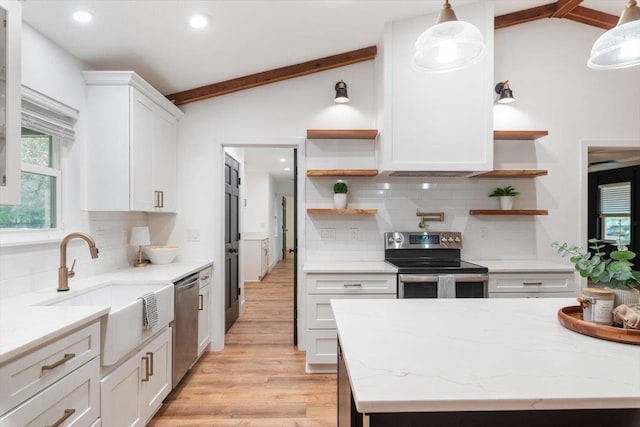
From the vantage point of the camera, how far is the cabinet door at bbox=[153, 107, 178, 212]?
3.00 m

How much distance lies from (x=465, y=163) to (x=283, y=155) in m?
3.83

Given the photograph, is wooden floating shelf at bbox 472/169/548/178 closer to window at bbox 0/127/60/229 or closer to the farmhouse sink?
the farmhouse sink

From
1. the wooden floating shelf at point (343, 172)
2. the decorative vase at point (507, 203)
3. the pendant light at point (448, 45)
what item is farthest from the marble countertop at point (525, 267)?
the pendant light at point (448, 45)

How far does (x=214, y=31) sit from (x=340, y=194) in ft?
5.53

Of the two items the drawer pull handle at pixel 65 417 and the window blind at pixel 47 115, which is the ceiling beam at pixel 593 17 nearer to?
the window blind at pixel 47 115

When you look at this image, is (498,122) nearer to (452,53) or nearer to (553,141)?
(553,141)

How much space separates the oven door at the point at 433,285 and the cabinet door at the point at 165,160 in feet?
7.20

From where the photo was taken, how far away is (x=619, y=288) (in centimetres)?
129

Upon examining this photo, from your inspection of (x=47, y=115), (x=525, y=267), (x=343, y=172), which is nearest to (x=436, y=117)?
(x=343, y=172)

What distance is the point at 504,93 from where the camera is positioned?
3.28 m

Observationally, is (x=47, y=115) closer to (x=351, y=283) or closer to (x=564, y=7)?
(x=351, y=283)

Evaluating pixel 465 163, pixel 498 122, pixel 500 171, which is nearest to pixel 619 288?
pixel 465 163

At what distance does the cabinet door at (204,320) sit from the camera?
313 cm

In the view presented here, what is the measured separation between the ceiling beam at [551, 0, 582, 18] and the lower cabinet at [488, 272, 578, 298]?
240 cm
